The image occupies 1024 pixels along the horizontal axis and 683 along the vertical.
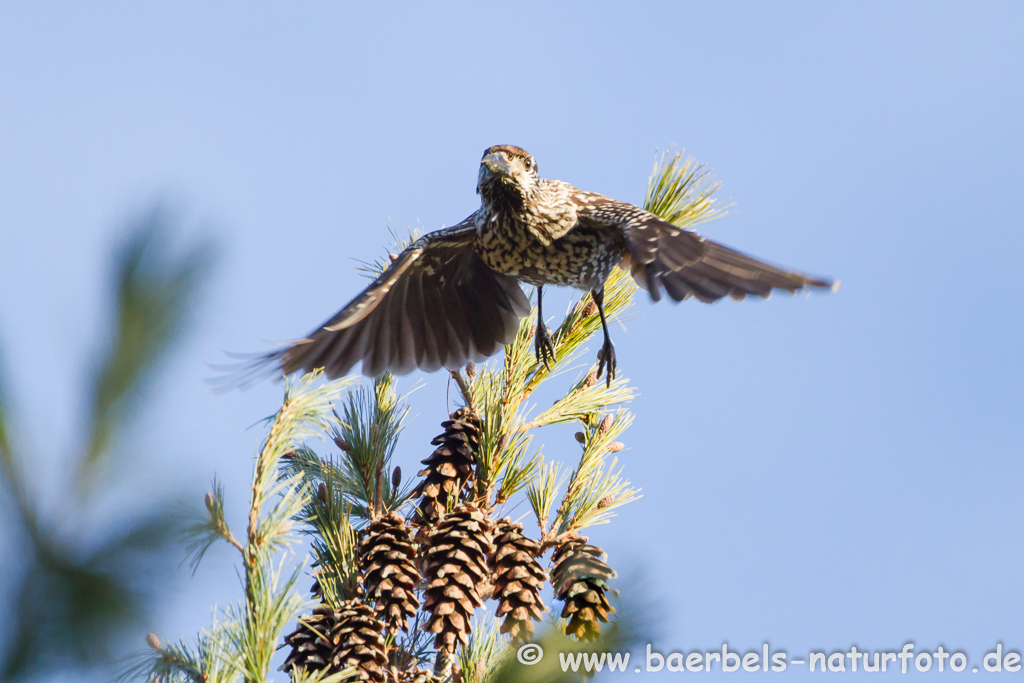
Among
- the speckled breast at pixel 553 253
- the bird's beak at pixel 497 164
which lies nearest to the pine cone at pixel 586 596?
the speckled breast at pixel 553 253

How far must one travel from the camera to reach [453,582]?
102 inches

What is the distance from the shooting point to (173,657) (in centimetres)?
214

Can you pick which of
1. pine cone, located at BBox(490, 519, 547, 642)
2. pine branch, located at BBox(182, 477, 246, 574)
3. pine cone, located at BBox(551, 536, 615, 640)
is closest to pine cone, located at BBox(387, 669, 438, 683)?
pine cone, located at BBox(490, 519, 547, 642)

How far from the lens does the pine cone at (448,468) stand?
117 inches

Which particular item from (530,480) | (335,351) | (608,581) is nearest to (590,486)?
(530,480)

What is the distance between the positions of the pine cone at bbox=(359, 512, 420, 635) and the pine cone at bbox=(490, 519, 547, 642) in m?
0.25

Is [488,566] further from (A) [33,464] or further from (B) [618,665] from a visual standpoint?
(A) [33,464]

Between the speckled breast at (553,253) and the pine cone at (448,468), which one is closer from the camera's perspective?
the pine cone at (448,468)

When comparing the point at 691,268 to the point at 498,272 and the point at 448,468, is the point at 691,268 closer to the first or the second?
the point at 448,468

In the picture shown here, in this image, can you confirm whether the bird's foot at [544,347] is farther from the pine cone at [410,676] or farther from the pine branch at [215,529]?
the pine branch at [215,529]

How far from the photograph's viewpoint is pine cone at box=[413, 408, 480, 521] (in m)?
2.96

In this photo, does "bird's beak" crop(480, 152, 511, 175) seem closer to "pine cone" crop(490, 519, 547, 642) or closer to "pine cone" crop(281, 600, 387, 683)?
"pine cone" crop(490, 519, 547, 642)

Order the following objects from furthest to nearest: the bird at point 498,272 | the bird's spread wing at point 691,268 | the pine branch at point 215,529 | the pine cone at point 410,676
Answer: the bird at point 498,272
the bird's spread wing at point 691,268
the pine cone at point 410,676
the pine branch at point 215,529

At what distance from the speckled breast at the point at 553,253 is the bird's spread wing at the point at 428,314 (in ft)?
0.67
